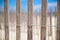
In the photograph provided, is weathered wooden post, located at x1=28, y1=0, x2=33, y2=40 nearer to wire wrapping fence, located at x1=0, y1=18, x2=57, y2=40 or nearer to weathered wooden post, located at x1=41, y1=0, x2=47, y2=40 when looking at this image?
wire wrapping fence, located at x1=0, y1=18, x2=57, y2=40

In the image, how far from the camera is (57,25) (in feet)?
6.15

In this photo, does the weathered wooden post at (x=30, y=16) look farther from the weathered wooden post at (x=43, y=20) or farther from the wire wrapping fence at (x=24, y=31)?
the weathered wooden post at (x=43, y=20)

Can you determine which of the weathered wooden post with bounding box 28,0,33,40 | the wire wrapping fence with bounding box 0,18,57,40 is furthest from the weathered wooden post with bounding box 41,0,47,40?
the weathered wooden post with bounding box 28,0,33,40

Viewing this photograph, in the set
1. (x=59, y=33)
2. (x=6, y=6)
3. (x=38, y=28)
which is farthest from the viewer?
(x=6, y=6)

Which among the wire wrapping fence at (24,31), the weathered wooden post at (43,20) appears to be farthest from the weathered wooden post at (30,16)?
the weathered wooden post at (43,20)

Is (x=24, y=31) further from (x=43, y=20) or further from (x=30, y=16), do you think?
(x=43, y=20)

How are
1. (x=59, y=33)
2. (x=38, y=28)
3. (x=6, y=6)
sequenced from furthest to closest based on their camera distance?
(x=6, y=6)
(x=38, y=28)
(x=59, y=33)

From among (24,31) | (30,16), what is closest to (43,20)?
(30,16)

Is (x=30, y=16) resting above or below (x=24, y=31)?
above

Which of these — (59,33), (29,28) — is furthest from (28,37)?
(59,33)

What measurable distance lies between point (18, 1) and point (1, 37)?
755 millimetres

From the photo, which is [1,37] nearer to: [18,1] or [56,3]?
[18,1]

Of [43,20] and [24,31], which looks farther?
[24,31]

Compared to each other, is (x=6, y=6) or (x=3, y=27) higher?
(x=6, y=6)
